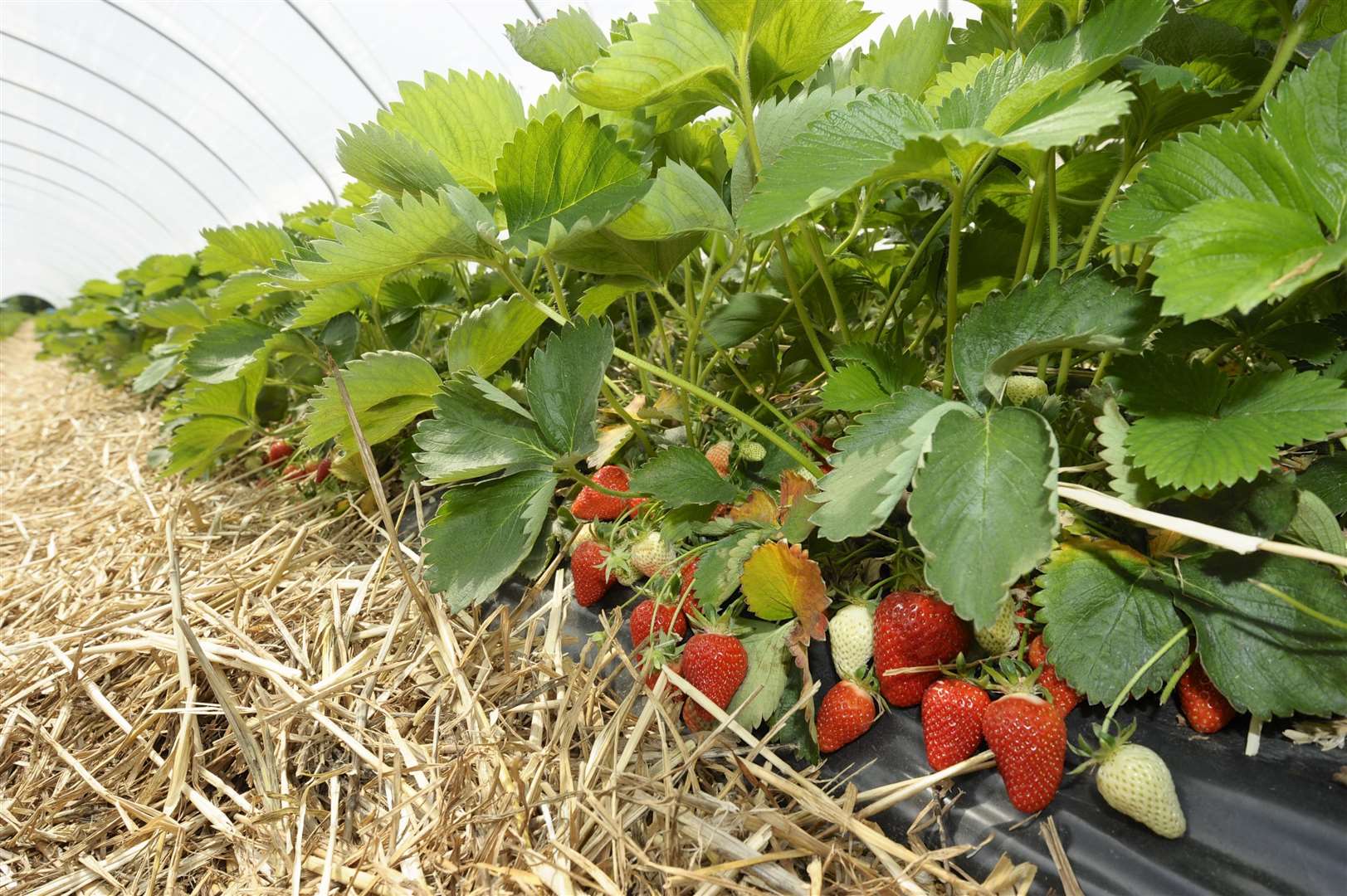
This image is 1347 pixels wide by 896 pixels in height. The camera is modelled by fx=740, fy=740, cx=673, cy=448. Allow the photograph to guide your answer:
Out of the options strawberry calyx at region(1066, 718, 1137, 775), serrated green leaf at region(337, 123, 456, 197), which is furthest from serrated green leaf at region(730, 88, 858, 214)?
strawberry calyx at region(1066, 718, 1137, 775)

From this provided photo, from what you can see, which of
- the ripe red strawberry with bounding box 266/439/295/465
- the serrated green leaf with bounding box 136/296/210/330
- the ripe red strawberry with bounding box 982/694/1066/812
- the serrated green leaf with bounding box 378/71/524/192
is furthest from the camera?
the serrated green leaf with bounding box 136/296/210/330

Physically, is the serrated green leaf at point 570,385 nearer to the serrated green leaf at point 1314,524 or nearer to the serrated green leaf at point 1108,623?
the serrated green leaf at point 1108,623

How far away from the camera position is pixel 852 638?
0.54 meters

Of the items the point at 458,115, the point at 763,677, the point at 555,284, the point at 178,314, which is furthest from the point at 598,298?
the point at 178,314

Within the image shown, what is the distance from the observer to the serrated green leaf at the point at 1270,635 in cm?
42

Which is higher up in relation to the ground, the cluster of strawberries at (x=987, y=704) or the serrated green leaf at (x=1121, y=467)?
the serrated green leaf at (x=1121, y=467)

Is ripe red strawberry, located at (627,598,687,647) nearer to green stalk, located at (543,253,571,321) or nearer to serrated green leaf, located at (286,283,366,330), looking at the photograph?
green stalk, located at (543,253,571,321)

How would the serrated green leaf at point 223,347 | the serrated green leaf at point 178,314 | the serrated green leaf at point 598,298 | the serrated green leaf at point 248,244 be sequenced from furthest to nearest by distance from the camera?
the serrated green leaf at point 178,314
the serrated green leaf at point 248,244
the serrated green leaf at point 223,347
the serrated green leaf at point 598,298

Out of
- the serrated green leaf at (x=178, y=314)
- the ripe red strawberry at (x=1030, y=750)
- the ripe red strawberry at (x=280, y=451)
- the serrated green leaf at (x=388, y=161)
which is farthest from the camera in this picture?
the serrated green leaf at (x=178, y=314)

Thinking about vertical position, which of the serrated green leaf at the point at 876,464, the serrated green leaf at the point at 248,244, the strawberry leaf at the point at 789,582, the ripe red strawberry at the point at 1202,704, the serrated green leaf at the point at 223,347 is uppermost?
the serrated green leaf at the point at 248,244

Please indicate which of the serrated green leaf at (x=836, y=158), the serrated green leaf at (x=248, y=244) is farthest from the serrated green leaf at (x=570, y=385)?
the serrated green leaf at (x=248, y=244)

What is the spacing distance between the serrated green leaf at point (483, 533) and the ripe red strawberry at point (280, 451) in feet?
2.56

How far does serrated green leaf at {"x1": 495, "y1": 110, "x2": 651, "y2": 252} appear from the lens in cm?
57

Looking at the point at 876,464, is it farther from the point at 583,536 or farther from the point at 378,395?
the point at 378,395
